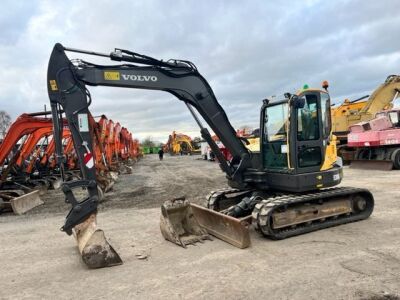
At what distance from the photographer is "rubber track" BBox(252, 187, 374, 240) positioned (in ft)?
21.1

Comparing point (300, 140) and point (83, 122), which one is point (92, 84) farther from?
point (300, 140)

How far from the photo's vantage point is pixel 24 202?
11.5 m

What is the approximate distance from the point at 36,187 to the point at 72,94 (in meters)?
9.80

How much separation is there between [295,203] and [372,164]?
11.9 meters

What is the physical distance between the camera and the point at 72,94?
610 cm

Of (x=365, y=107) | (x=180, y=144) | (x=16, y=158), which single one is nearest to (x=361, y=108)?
(x=365, y=107)

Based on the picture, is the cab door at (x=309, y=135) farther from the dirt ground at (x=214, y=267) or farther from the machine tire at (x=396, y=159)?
the machine tire at (x=396, y=159)

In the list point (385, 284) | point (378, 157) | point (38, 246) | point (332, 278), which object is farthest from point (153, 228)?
point (378, 157)

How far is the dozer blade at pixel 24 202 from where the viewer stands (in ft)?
35.9

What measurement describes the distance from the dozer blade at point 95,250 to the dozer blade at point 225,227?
1815 mm

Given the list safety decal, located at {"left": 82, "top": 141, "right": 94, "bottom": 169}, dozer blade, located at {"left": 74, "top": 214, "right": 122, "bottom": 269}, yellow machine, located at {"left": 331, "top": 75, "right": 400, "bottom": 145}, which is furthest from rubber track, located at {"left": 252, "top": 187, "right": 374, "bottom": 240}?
yellow machine, located at {"left": 331, "top": 75, "right": 400, "bottom": 145}

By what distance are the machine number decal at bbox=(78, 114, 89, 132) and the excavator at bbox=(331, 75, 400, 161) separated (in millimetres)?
15656

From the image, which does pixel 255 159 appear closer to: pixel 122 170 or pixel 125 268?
pixel 125 268

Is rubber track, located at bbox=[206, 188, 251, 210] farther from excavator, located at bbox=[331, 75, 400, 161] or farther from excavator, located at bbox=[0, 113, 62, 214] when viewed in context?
excavator, located at bbox=[331, 75, 400, 161]
